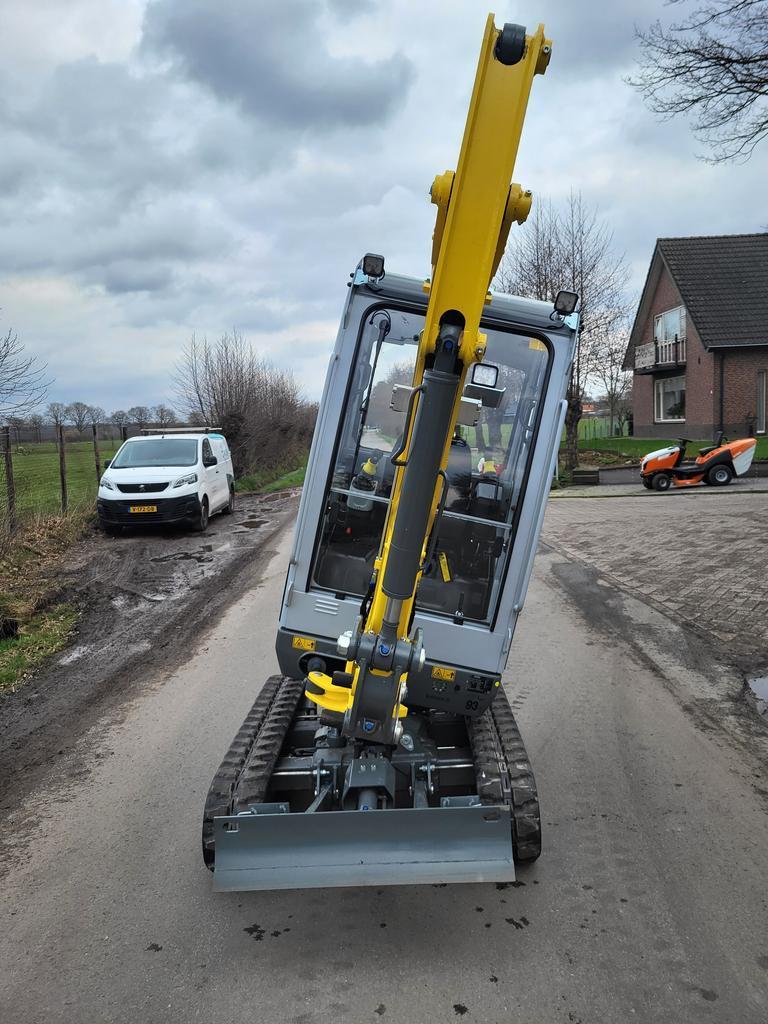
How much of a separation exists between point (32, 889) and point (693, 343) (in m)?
31.2

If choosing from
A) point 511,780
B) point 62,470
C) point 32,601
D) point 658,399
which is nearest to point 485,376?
point 511,780

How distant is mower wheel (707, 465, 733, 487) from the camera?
2109cm

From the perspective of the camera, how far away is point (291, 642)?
4.08 metres

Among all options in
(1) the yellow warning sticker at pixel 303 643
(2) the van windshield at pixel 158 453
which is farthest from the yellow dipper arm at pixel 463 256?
(2) the van windshield at pixel 158 453

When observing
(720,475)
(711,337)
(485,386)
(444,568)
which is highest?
(711,337)

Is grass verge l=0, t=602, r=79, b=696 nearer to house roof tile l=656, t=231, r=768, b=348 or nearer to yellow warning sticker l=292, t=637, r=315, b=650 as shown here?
yellow warning sticker l=292, t=637, r=315, b=650

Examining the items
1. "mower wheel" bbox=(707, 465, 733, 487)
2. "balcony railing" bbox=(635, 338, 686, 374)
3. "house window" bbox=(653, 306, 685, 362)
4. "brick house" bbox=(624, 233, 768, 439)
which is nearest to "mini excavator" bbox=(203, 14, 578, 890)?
"mower wheel" bbox=(707, 465, 733, 487)

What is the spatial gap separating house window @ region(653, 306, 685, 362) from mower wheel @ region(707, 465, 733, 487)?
39.3ft

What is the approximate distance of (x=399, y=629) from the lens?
10.3 ft

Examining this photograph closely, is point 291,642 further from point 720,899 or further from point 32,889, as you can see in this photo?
point 720,899

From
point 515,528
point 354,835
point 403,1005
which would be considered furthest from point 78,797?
point 515,528

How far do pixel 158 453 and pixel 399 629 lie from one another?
13273mm

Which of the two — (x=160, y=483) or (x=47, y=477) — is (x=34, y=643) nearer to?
(x=160, y=483)

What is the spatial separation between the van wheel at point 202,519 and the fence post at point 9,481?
353 cm
